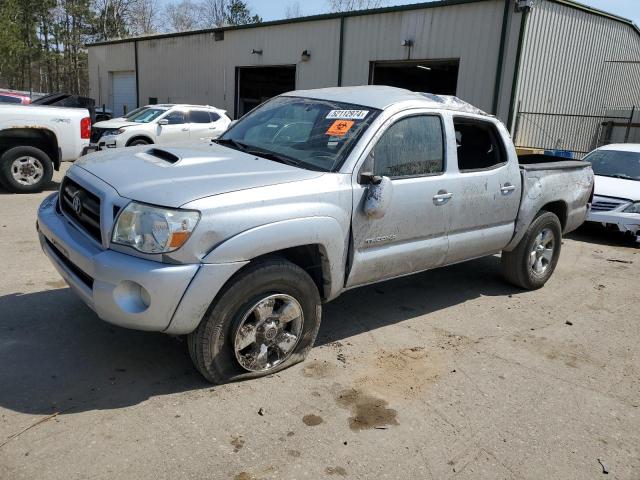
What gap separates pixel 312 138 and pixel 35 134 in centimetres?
683

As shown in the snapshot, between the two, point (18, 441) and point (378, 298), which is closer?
point (18, 441)

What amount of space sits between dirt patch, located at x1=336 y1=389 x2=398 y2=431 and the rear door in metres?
1.62

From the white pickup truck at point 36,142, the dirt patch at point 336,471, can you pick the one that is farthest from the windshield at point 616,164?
the white pickup truck at point 36,142

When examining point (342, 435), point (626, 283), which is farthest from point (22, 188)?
point (626, 283)

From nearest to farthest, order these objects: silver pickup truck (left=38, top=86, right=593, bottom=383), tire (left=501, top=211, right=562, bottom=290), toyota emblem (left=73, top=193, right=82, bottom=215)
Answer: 1. silver pickup truck (left=38, top=86, right=593, bottom=383)
2. toyota emblem (left=73, top=193, right=82, bottom=215)
3. tire (left=501, top=211, right=562, bottom=290)

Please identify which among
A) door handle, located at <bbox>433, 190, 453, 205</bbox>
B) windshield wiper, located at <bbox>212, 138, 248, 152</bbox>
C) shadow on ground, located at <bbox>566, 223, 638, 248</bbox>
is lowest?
shadow on ground, located at <bbox>566, 223, 638, 248</bbox>

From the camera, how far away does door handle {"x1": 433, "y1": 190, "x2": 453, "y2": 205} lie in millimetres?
4219

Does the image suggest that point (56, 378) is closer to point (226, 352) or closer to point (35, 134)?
point (226, 352)

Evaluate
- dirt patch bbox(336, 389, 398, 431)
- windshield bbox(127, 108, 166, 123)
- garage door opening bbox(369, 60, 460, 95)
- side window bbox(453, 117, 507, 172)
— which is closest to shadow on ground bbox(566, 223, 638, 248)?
side window bbox(453, 117, 507, 172)

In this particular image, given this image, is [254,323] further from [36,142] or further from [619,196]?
[36,142]

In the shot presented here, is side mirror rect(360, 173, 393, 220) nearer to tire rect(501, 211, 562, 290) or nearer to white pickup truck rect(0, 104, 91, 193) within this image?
tire rect(501, 211, 562, 290)

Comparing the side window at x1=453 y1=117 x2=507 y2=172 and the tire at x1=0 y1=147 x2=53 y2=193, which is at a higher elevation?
the side window at x1=453 y1=117 x2=507 y2=172

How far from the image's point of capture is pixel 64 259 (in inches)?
138

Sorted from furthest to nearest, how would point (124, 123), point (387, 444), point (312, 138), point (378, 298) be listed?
1. point (124, 123)
2. point (378, 298)
3. point (312, 138)
4. point (387, 444)
